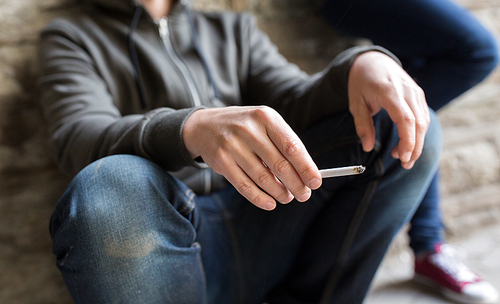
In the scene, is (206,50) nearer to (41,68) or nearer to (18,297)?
(41,68)

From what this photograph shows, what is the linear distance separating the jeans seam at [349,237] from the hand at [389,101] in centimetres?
9

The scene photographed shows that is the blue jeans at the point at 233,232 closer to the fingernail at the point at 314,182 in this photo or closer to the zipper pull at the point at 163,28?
the fingernail at the point at 314,182

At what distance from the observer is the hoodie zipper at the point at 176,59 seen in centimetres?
82

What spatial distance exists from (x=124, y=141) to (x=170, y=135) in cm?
10

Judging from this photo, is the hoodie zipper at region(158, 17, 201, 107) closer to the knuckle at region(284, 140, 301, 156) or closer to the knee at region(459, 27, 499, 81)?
the knuckle at region(284, 140, 301, 156)

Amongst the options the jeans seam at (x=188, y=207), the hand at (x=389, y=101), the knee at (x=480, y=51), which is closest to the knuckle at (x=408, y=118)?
the hand at (x=389, y=101)

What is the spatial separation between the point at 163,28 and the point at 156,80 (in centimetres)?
15

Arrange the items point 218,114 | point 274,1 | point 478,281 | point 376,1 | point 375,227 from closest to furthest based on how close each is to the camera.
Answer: point 218,114 → point 375,227 → point 376,1 → point 478,281 → point 274,1

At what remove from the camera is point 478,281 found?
3.18ft

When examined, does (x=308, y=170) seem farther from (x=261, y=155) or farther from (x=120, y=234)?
(x=120, y=234)

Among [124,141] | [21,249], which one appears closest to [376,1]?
[124,141]

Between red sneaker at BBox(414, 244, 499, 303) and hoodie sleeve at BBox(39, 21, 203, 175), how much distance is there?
2.80 ft

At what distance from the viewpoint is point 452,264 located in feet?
3.28

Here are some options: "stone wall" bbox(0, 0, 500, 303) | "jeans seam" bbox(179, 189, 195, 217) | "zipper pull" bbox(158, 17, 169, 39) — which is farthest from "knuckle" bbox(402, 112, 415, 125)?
"stone wall" bbox(0, 0, 500, 303)
